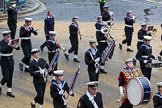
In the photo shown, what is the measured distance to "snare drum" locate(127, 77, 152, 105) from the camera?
11.6 m

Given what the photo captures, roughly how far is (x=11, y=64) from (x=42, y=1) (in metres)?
20.9

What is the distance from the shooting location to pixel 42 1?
35.3m

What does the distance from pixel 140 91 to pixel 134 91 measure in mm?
275

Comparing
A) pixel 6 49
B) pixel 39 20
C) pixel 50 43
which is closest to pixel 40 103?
pixel 6 49

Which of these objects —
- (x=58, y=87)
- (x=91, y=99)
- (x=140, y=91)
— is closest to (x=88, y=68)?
(x=58, y=87)

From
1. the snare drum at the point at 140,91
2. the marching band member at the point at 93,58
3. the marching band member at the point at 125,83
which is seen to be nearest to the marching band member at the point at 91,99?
the snare drum at the point at 140,91

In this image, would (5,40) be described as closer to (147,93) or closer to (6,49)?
(6,49)

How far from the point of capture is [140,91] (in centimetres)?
1159

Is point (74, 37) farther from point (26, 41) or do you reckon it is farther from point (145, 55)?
point (145, 55)

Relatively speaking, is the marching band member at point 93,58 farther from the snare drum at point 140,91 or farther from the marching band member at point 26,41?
the snare drum at point 140,91

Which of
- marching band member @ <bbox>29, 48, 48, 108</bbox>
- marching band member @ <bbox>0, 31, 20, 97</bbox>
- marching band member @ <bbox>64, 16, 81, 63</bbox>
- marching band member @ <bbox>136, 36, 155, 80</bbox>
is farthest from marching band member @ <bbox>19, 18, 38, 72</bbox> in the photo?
marching band member @ <bbox>136, 36, 155, 80</bbox>

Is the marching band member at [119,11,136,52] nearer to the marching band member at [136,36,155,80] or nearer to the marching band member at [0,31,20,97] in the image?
the marching band member at [136,36,155,80]

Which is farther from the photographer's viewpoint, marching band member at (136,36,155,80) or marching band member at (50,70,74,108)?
marching band member at (136,36,155,80)

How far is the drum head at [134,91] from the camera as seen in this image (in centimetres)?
1162
